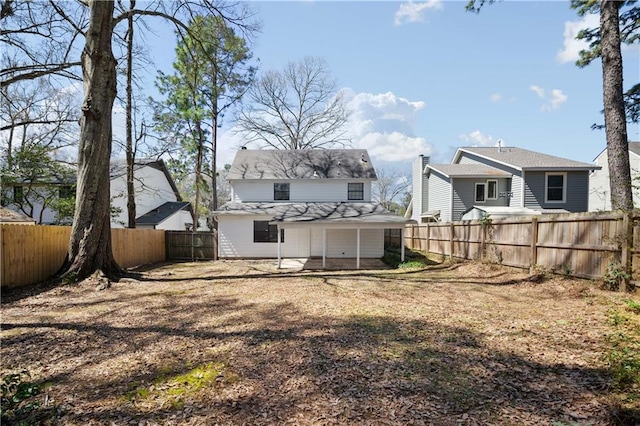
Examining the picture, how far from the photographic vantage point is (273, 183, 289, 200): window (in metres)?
17.8

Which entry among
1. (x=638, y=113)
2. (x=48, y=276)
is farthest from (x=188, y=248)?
(x=638, y=113)

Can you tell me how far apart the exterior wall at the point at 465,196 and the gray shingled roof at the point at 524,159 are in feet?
4.41

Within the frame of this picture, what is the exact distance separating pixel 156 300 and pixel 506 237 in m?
9.72

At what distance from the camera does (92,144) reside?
8.45 meters

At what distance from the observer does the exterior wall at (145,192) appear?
21266mm

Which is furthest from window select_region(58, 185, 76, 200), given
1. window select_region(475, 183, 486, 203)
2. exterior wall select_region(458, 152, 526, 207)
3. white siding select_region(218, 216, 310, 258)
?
exterior wall select_region(458, 152, 526, 207)

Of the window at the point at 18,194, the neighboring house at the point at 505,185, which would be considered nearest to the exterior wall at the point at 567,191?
the neighboring house at the point at 505,185

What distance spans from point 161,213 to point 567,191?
26.5 m

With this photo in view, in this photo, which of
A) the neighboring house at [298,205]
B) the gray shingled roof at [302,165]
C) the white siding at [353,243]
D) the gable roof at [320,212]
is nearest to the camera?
the gable roof at [320,212]

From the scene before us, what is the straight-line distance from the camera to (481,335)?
4.60 metres

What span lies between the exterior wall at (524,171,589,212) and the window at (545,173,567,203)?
0.17 meters

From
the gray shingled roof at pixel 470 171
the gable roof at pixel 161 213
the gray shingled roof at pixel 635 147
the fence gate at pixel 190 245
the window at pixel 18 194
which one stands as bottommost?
the fence gate at pixel 190 245

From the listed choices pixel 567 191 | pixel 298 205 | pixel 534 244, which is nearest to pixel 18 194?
pixel 298 205

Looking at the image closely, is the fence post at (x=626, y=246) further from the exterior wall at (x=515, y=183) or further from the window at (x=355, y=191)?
the exterior wall at (x=515, y=183)
